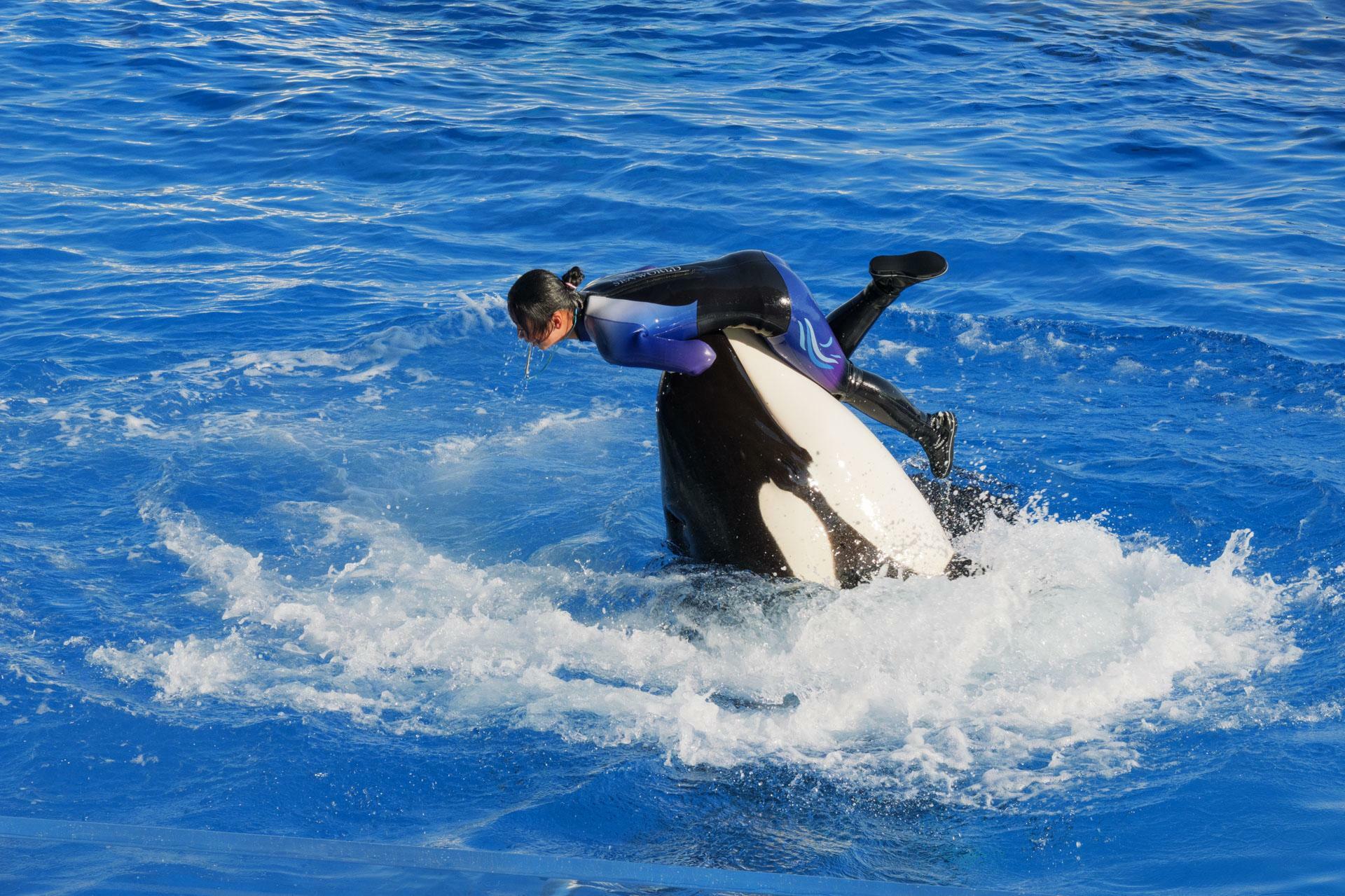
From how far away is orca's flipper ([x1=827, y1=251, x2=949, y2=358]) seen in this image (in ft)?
20.2

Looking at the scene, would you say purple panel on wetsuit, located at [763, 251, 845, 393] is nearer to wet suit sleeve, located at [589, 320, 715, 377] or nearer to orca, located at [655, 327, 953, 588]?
orca, located at [655, 327, 953, 588]

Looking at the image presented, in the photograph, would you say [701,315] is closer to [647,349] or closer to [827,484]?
[647,349]

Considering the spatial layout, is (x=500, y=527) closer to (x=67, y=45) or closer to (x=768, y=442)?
(x=768, y=442)

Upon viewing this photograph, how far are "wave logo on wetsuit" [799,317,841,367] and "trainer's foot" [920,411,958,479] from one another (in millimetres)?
629

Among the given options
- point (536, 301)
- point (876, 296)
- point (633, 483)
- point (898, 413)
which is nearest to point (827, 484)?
point (898, 413)

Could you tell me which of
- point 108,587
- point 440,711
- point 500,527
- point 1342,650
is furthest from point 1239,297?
point 108,587

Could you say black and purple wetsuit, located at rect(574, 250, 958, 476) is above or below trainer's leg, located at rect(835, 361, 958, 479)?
above

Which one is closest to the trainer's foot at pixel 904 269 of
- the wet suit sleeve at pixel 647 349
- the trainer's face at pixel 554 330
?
the wet suit sleeve at pixel 647 349

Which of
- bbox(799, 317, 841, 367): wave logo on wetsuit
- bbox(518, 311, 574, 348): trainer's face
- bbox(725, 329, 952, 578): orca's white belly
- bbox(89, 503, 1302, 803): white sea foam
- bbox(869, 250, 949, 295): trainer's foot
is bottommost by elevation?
bbox(89, 503, 1302, 803): white sea foam

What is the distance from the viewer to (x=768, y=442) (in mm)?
5633

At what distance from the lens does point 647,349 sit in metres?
5.40

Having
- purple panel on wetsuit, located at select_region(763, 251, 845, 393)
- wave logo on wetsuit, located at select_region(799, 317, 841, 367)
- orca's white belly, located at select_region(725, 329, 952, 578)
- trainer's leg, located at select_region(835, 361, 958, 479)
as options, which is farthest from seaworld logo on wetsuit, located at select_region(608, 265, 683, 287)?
trainer's leg, located at select_region(835, 361, 958, 479)

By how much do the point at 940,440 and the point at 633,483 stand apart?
242 centimetres

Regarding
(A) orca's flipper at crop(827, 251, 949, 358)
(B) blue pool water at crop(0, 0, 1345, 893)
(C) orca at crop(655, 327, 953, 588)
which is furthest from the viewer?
(A) orca's flipper at crop(827, 251, 949, 358)
